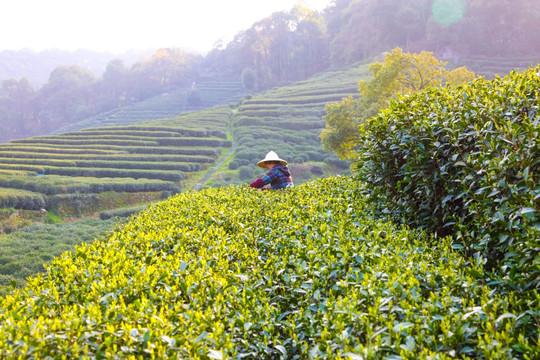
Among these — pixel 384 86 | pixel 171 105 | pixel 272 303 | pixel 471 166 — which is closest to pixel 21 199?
pixel 384 86

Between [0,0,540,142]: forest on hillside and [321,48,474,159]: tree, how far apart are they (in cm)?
4467

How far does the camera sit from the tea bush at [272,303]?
1954mm

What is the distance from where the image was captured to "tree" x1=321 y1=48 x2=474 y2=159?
23125mm

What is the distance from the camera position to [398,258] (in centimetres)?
282

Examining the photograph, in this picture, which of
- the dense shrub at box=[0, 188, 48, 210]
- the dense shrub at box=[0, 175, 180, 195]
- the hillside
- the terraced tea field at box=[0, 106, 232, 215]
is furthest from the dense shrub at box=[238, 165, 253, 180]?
the hillside

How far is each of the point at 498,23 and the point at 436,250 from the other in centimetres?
7116

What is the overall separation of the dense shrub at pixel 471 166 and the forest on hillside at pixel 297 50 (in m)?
66.3

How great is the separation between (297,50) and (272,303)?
91.1 meters

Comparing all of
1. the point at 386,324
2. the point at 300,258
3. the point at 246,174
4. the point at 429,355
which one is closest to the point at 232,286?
Result: the point at 300,258

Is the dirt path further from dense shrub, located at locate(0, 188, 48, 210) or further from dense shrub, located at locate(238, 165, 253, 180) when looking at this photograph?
dense shrub, located at locate(0, 188, 48, 210)

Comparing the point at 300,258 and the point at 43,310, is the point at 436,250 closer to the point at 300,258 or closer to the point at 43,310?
the point at 300,258

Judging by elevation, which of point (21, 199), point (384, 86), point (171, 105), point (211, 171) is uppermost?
point (171, 105)

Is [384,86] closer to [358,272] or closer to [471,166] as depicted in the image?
[471,166]

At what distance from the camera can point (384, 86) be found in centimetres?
2383
